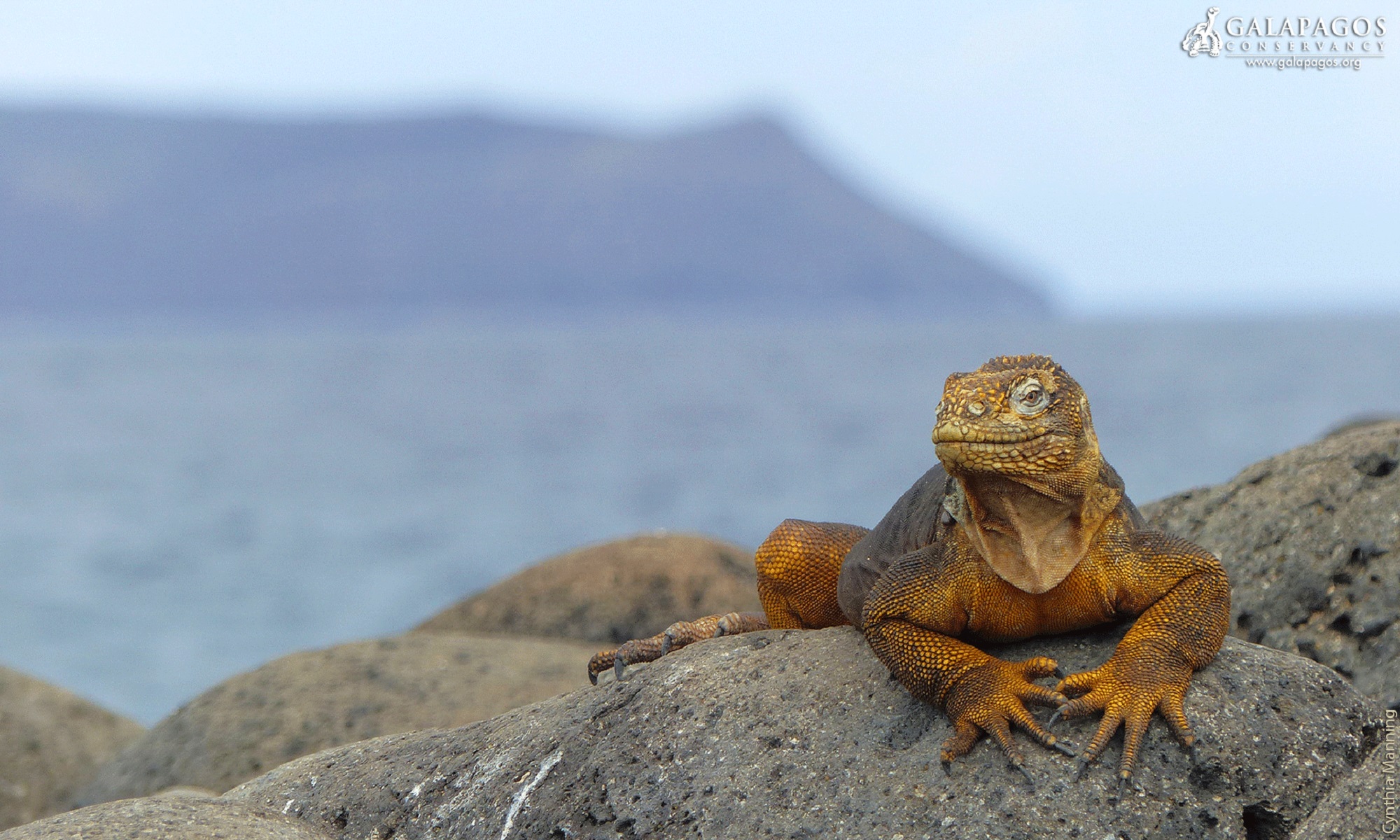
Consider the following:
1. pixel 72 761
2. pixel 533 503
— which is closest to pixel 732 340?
pixel 533 503

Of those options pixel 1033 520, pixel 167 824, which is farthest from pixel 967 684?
pixel 167 824

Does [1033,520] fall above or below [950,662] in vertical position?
above

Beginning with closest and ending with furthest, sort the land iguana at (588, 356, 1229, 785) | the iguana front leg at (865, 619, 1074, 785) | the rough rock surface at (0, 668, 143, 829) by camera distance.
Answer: the land iguana at (588, 356, 1229, 785) < the iguana front leg at (865, 619, 1074, 785) < the rough rock surface at (0, 668, 143, 829)

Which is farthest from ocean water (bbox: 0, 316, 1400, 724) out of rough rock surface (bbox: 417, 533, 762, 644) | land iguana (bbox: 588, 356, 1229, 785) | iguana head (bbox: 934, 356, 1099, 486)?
iguana head (bbox: 934, 356, 1099, 486)

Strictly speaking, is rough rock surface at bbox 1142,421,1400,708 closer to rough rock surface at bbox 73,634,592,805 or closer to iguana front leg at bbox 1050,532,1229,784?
iguana front leg at bbox 1050,532,1229,784

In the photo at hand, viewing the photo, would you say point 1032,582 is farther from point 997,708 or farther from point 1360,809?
point 1360,809
